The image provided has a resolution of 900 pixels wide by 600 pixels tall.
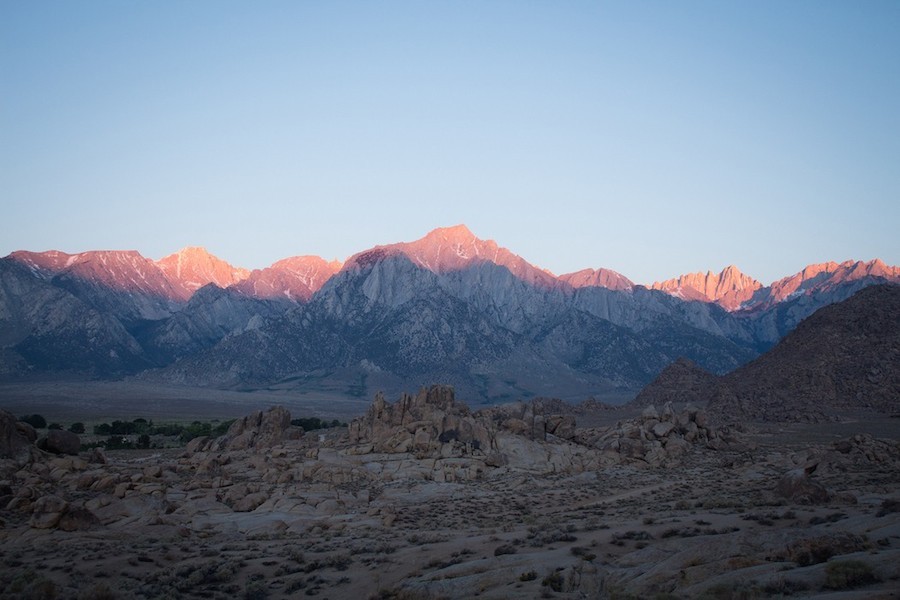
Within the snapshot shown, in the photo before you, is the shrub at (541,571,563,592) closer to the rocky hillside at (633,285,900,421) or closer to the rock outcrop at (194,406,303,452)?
the rock outcrop at (194,406,303,452)

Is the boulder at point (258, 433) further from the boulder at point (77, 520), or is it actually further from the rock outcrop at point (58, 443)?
the boulder at point (77, 520)

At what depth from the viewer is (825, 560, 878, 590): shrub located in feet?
49.4

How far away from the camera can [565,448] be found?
55.8 meters

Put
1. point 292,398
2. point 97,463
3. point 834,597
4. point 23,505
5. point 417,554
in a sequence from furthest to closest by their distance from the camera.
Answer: point 292,398 → point 97,463 → point 23,505 → point 417,554 → point 834,597

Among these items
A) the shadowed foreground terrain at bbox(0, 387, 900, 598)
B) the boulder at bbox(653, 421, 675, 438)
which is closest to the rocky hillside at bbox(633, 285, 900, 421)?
the shadowed foreground terrain at bbox(0, 387, 900, 598)

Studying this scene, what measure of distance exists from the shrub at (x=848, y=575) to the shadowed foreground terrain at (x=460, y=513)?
47 millimetres

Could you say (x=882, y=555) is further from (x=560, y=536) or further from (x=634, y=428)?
(x=634, y=428)

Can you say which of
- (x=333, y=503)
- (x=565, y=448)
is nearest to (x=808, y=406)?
(x=565, y=448)

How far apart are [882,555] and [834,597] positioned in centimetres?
361

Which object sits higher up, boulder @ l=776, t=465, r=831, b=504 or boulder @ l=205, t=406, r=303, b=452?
boulder @ l=776, t=465, r=831, b=504

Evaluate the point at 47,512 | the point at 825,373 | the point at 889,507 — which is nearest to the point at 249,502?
the point at 47,512

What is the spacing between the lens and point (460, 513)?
35781 millimetres

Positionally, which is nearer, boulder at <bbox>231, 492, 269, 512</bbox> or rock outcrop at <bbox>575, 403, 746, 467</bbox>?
boulder at <bbox>231, 492, 269, 512</bbox>

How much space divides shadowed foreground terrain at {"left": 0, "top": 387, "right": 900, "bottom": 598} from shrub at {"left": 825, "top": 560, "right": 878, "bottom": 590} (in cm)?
5
